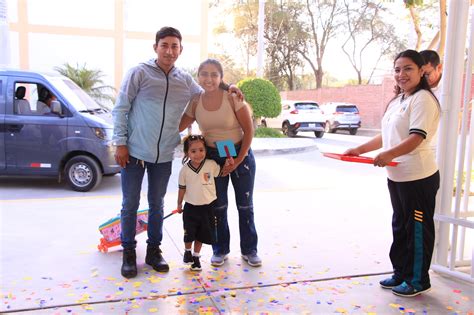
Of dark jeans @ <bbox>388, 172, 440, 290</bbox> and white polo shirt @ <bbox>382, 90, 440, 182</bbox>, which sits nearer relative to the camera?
white polo shirt @ <bbox>382, 90, 440, 182</bbox>

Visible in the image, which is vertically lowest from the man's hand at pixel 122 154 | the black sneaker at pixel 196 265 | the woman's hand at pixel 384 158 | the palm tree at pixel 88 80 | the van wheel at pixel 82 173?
the black sneaker at pixel 196 265

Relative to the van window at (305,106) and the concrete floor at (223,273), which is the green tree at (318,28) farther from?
the concrete floor at (223,273)

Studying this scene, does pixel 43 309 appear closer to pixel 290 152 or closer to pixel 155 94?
pixel 155 94

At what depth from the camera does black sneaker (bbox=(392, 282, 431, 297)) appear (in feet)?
10.6

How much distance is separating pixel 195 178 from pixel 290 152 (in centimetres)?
886

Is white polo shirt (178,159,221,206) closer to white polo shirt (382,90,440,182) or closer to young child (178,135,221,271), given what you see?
young child (178,135,221,271)

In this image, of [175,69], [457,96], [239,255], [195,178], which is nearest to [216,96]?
[175,69]

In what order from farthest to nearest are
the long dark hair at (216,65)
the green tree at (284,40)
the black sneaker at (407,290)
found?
the green tree at (284,40), the long dark hair at (216,65), the black sneaker at (407,290)

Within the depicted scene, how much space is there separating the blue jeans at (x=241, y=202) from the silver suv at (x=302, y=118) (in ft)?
46.8

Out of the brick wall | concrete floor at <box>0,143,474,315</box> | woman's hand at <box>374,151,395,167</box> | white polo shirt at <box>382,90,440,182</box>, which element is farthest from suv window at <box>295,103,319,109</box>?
woman's hand at <box>374,151,395,167</box>

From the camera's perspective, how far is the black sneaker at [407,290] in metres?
3.22

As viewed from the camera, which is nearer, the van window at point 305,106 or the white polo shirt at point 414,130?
the white polo shirt at point 414,130

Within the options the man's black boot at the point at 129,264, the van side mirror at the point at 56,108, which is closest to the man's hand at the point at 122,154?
the man's black boot at the point at 129,264

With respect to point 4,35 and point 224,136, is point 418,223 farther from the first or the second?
point 4,35
